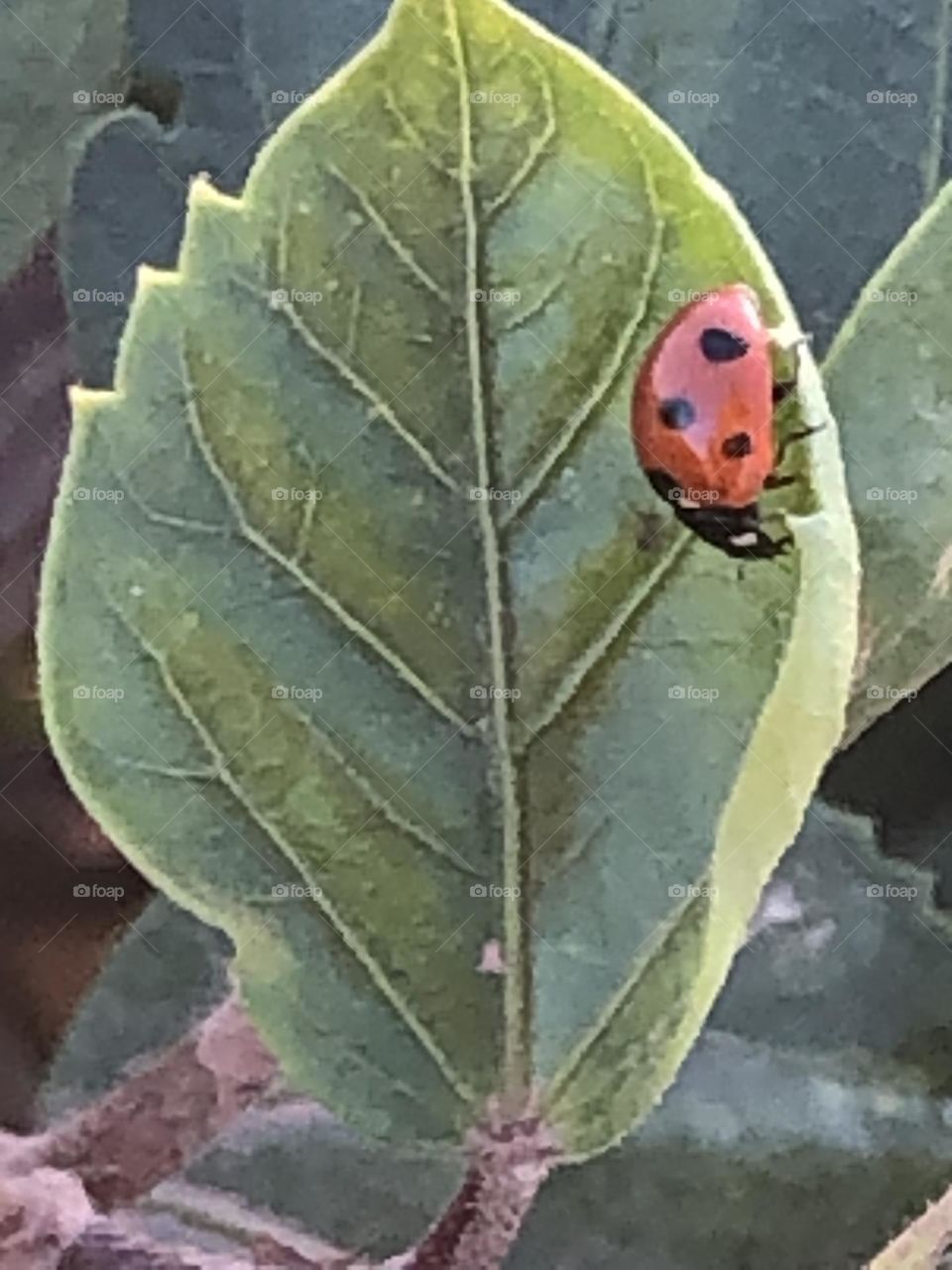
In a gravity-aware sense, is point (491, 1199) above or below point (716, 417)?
below

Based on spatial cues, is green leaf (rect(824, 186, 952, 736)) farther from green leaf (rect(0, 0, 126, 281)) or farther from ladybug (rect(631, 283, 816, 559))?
green leaf (rect(0, 0, 126, 281))

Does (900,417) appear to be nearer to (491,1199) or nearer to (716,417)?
(716,417)

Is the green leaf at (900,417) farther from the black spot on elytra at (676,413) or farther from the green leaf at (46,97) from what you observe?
the green leaf at (46,97)

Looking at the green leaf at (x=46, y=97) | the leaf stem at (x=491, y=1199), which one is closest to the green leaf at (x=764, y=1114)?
the leaf stem at (x=491, y=1199)

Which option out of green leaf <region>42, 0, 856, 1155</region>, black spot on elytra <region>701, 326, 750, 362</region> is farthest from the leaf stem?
black spot on elytra <region>701, 326, 750, 362</region>

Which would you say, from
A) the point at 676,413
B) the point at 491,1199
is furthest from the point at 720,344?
the point at 491,1199
